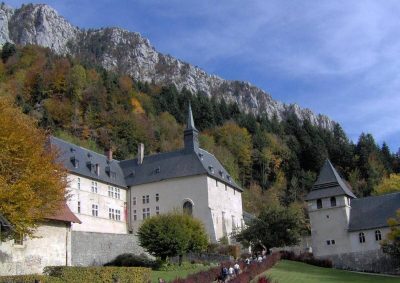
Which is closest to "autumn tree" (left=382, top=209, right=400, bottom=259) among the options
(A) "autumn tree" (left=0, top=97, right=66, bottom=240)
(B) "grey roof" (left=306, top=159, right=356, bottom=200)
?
(B) "grey roof" (left=306, top=159, right=356, bottom=200)

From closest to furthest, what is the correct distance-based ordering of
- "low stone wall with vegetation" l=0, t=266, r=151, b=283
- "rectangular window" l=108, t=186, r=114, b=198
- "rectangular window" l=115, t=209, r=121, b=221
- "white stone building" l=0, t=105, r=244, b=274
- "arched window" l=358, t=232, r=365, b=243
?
1. "low stone wall with vegetation" l=0, t=266, r=151, b=283
2. "arched window" l=358, t=232, r=365, b=243
3. "white stone building" l=0, t=105, r=244, b=274
4. "rectangular window" l=108, t=186, r=114, b=198
5. "rectangular window" l=115, t=209, r=121, b=221

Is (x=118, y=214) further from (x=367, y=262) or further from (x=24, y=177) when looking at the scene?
(x=24, y=177)

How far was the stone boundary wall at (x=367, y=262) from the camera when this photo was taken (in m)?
47.2

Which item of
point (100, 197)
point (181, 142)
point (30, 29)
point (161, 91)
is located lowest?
point (100, 197)

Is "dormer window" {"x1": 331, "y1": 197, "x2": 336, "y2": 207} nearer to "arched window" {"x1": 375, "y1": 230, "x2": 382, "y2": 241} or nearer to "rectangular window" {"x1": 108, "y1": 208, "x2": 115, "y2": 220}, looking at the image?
"arched window" {"x1": 375, "y1": 230, "x2": 382, "y2": 241}

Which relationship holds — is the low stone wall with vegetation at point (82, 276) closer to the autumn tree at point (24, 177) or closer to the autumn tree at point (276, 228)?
the autumn tree at point (24, 177)

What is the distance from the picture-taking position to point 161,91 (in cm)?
11750

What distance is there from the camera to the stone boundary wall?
47.2 meters

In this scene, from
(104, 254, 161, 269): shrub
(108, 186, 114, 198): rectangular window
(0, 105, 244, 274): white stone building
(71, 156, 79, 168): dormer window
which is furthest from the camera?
(108, 186, 114, 198): rectangular window

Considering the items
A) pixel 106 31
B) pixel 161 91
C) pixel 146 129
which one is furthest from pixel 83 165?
pixel 106 31

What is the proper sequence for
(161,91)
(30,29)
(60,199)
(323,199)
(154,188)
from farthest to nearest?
(30,29)
(161,91)
(154,188)
(323,199)
(60,199)

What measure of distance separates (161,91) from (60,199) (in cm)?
8964

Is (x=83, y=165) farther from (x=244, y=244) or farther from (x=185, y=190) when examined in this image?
(x=244, y=244)

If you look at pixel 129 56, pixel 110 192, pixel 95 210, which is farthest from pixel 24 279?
pixel 129 56
